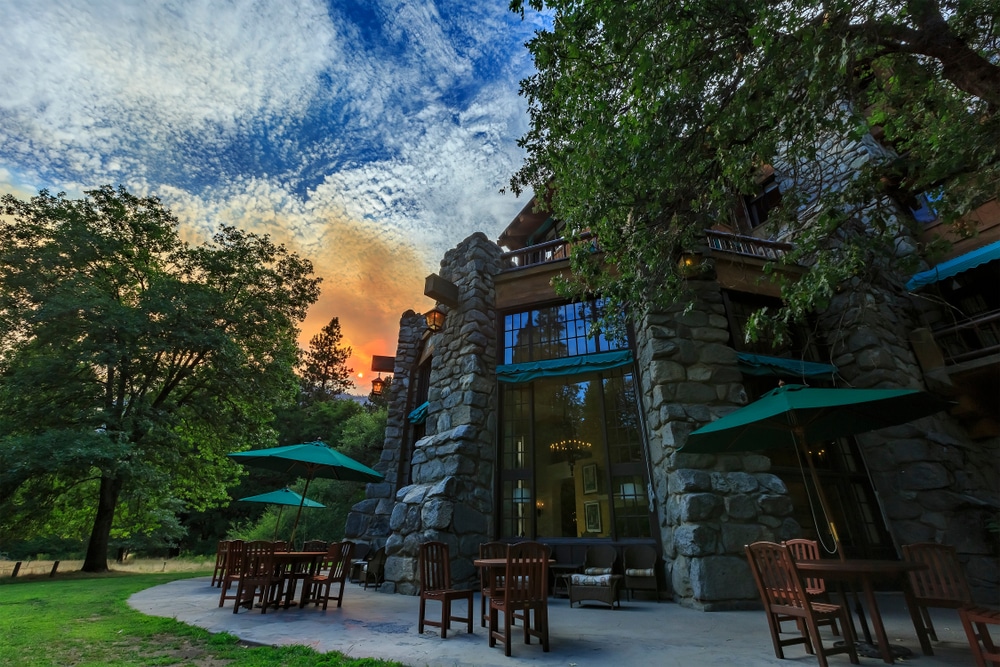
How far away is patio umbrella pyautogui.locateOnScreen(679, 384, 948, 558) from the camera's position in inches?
131

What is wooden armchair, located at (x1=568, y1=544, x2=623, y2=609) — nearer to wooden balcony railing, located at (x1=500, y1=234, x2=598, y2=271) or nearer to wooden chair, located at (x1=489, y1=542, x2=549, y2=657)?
wooden chair, located at (x1=489, y1=542, x2=549, y2=657)

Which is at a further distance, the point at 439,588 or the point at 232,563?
the point at 232,563

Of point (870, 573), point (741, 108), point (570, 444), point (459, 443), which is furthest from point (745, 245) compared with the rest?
point (870, 573)

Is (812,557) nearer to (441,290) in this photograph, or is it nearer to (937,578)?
(937,578)

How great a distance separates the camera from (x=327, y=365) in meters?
32.1

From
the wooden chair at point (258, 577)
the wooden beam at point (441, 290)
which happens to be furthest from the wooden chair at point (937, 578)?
the wooden beam at point (441, 290)

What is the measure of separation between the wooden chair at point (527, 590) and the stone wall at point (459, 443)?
3131 millimetres

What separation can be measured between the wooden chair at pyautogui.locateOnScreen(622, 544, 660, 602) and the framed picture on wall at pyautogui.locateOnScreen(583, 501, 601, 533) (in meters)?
0.61

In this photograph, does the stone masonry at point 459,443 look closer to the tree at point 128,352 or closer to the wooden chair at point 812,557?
the wooden chair at point 812,557

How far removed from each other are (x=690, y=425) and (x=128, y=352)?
39.7ft

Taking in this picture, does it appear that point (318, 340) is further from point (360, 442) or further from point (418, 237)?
point (418, 237)

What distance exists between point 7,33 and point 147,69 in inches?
65.9

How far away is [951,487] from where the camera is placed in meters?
6.29

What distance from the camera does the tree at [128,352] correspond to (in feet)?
31.4
